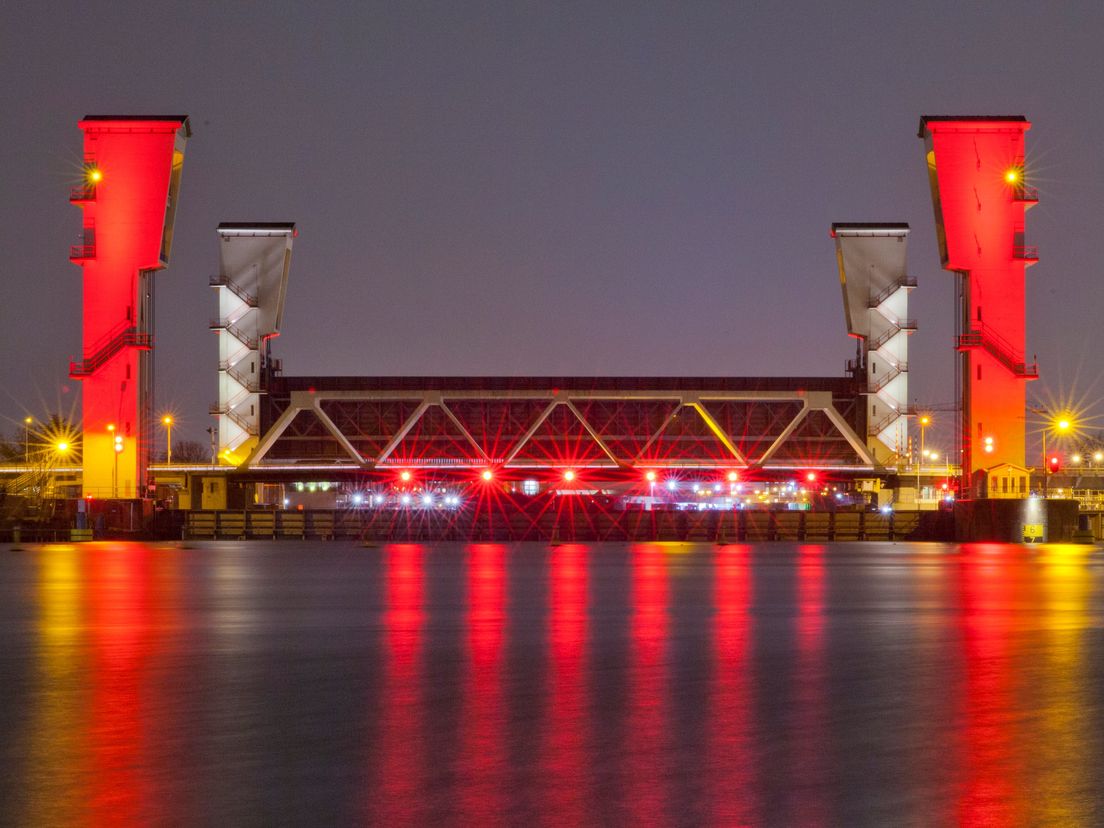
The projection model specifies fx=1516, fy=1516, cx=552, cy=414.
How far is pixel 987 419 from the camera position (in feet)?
224

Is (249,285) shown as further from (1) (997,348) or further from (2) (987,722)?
(2) (987,722)

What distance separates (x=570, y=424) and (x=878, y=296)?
19.8 m

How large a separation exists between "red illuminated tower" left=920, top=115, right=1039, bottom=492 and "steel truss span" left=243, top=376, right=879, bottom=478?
16.4 metres

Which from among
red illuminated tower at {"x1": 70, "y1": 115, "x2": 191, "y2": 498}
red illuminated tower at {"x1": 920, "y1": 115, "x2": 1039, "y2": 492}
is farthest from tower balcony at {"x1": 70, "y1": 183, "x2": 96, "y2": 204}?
red illuminated tower at {"x1": 920, "y1": 115, "x2": 1039, "y2": 492}

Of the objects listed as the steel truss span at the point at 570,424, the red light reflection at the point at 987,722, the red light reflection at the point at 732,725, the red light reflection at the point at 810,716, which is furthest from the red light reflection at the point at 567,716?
the steel truss span at the point at 570,424

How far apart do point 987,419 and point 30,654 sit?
196 ft

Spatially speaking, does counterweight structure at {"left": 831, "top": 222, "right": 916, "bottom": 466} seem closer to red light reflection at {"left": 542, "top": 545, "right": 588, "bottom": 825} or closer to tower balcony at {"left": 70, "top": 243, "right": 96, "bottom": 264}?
tower balcony at {"left": 70, "top": 243, "right": 96, "bottom": 264}

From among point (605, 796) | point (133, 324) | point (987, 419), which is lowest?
point (605, 796)

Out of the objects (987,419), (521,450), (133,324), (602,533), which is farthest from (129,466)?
(987,419)

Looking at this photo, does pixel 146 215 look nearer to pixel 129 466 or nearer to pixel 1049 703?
pixel 129 466

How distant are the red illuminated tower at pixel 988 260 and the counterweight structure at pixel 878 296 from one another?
508 inches

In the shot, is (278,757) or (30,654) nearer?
A: (278,757)

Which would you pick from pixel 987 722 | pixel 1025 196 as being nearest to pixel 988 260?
pixel 1025 196

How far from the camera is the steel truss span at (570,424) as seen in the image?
281 feet
